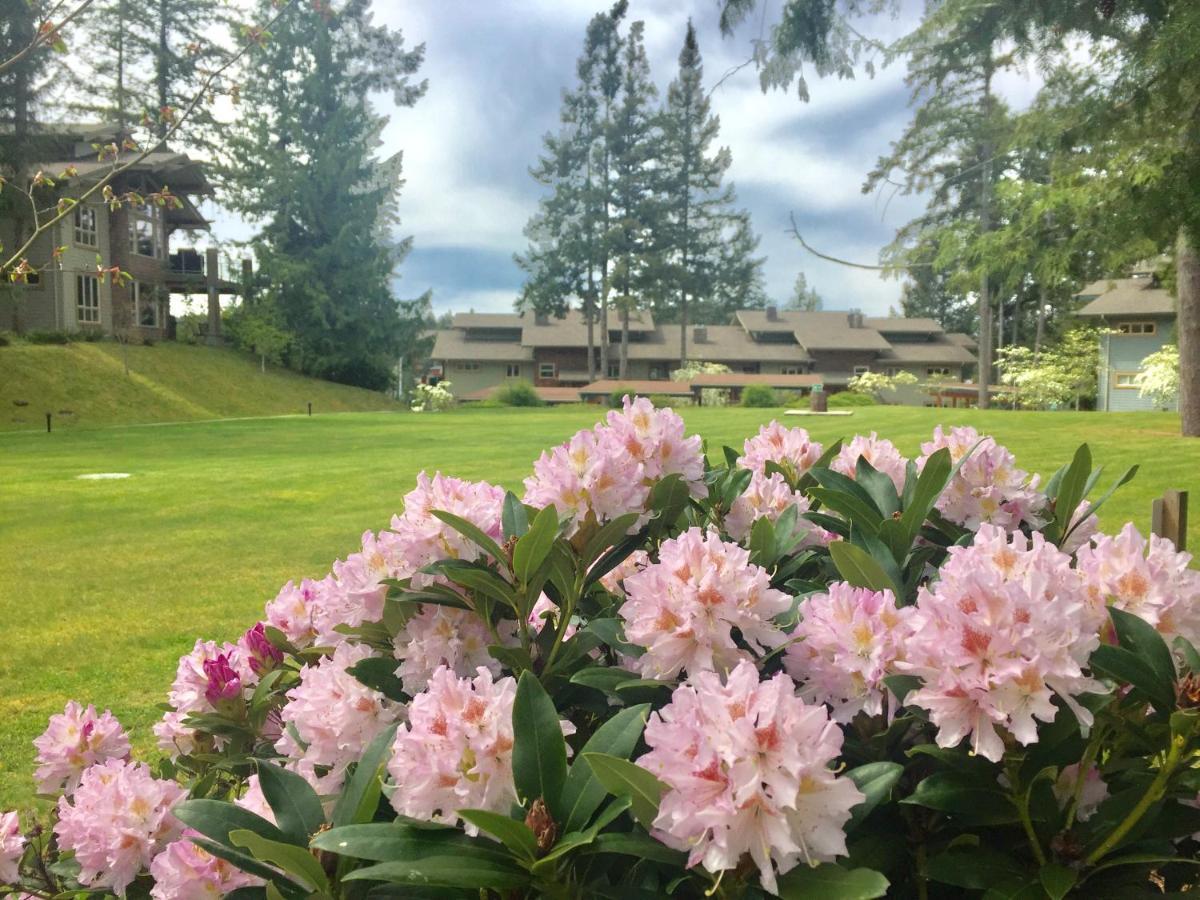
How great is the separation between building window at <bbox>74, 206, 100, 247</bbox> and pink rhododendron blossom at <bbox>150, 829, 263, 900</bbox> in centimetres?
3275

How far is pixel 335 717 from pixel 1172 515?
7.85 ft

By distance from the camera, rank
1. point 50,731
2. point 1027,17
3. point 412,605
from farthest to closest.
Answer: point 1027,17 → point 50,731 → point 412,605

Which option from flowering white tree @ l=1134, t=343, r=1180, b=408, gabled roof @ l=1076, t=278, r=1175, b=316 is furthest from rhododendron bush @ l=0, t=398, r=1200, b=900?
gabled roof @ l=1076, t=278, r=1175, b=316

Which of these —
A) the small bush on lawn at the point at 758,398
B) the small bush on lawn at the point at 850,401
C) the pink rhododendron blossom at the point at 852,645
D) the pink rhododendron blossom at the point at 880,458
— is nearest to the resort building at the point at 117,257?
the small bush on lawn at the point at 758,398

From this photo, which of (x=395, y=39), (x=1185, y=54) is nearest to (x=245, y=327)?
(x=395, y=39)

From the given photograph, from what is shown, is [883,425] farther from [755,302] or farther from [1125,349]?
[755,302]

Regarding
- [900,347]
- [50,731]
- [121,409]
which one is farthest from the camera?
[900,347]

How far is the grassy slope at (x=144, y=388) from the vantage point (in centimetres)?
2177

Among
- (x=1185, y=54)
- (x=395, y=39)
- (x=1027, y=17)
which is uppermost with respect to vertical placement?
(x=395, y=39)

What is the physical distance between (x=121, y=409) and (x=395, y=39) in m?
22.5

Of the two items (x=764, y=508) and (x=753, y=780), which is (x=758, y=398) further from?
(x=753, y=780)

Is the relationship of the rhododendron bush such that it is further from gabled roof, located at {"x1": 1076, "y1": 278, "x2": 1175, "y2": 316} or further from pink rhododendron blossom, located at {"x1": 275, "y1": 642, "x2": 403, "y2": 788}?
gabled roof, located at {"x1": 1076, "y1": 278, "x2": 1175, "y2": 316}

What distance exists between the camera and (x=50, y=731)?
172cm

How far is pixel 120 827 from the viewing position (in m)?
1.30
